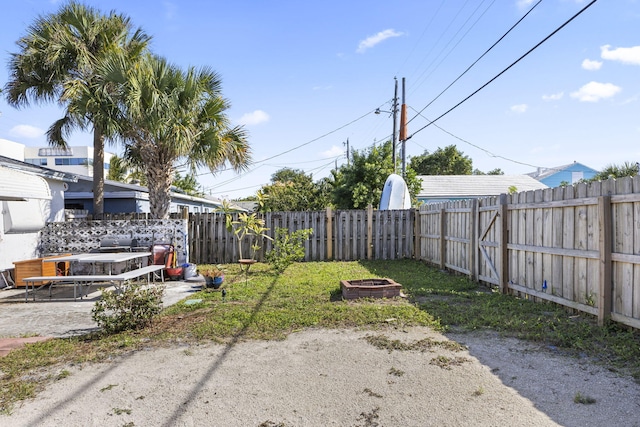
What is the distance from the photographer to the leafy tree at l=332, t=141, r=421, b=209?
1947 cm

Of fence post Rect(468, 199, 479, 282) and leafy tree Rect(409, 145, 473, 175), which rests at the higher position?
leafy tree Rect(409, 145, 473, 175)

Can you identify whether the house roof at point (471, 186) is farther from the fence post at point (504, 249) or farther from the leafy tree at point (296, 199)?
the fence post at point (504, 249)

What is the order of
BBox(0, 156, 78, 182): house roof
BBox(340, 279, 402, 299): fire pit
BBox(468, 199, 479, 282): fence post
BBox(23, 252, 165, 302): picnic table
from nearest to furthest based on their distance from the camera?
BBox(340, 279, 402, 299): fire pit → BBox(23, 252, 165, 302): picnic table → BBox(468, 199, 479, 282): fence post → BBox(0, 156, 78, 182): house roof

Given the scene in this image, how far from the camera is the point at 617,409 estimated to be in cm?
292

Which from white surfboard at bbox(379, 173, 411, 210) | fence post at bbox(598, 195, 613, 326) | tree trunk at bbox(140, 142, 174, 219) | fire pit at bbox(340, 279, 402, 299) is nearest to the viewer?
fence post at bbox(598, 195, 613, 326)

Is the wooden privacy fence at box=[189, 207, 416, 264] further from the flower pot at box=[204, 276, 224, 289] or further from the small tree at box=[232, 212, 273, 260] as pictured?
the flower pot at box=[204, 276, 224, 289]

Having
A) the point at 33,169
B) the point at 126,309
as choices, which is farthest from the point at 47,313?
the point at 33,169

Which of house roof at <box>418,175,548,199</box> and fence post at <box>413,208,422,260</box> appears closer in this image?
fence post at <box>413,208,422,260</box>

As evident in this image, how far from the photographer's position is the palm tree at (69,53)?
10719 mm

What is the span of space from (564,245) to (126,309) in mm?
6153

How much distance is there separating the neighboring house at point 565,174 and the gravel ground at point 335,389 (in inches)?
1750

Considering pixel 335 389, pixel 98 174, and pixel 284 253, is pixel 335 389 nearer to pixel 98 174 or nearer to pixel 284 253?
pixel 284 253

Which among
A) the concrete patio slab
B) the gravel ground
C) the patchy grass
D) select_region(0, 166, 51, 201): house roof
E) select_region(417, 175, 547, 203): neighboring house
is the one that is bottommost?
the concrete patio slab

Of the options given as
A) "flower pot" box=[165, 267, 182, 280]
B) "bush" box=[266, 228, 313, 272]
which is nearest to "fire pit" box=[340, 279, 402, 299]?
"bush" box=[266, 228, 313, 272]
